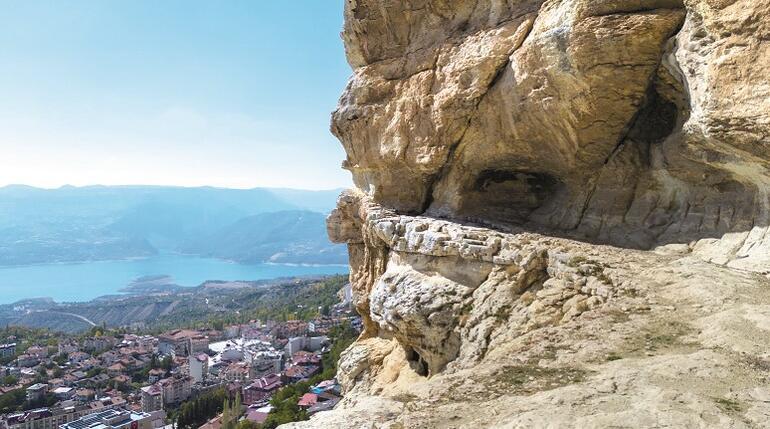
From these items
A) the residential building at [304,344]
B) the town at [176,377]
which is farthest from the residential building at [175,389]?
the residential building at [304,344]

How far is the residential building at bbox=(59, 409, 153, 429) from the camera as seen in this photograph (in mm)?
48531

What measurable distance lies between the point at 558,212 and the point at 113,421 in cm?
5556

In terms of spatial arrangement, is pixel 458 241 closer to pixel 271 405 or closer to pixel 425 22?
pixel 425 22

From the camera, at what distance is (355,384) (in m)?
13.5

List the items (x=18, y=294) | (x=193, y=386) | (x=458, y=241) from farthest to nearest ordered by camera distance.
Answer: (x=18, y=294) → (x=193, y=386) → (x=458, y=241)

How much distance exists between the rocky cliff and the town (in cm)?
2913

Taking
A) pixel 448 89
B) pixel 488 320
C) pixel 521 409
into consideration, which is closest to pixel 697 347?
pixel 521 409

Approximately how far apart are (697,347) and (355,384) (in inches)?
383

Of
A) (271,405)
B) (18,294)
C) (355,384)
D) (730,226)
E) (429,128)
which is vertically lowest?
(18,294)

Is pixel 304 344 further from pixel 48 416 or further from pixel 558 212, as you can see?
pixel 558 212

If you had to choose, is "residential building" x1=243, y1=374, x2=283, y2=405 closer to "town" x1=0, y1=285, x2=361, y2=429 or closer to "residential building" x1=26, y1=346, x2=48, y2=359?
"town" x1=0, y1=285, x2=361, y2=429

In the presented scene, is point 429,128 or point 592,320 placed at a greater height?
point 429,128

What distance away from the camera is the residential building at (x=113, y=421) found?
48.5 metres

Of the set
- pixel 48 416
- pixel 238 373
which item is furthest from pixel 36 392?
pixel 238 373
